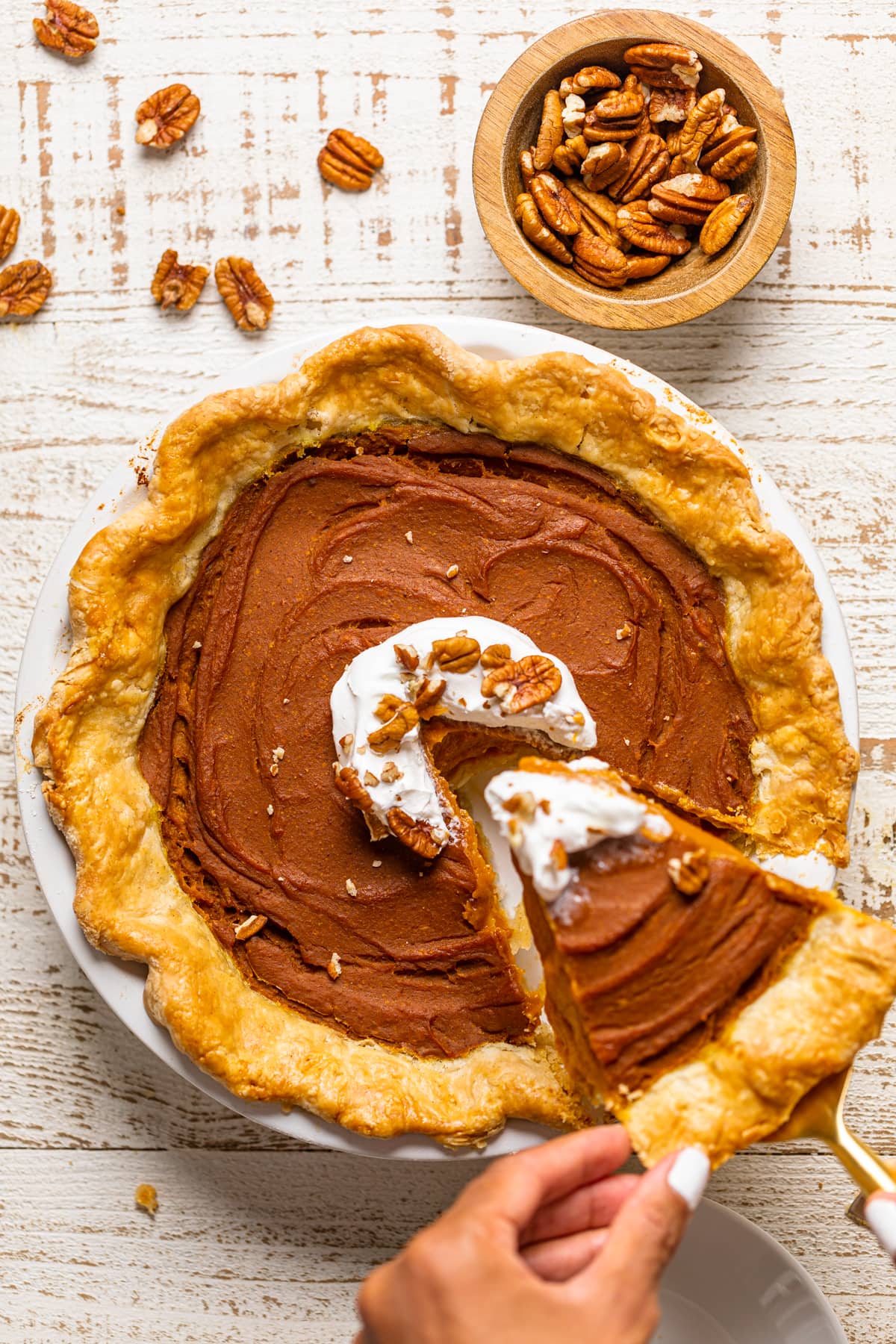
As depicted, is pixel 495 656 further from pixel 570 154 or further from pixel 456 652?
pixel 570 154

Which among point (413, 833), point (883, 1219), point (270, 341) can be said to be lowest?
point (883, 1219)

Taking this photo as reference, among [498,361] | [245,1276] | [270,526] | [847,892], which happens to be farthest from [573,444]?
[245,1276]

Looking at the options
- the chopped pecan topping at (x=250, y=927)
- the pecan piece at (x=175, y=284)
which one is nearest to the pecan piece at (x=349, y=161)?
the pecan piece at (x=175, y=284)

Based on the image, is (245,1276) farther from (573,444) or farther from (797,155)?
(797,155)

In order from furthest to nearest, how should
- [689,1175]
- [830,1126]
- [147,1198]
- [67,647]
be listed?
1. [147,1198]
2. [67,647]
3. [830,1126]
4. [689,1175]

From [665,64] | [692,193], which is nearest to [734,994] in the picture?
[692,193]

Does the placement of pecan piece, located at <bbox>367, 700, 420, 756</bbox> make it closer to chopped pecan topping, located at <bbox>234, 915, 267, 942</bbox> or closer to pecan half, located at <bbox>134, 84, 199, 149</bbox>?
chopped pecan topping, located at <bbox>234, 915, 267, 942</bbox>

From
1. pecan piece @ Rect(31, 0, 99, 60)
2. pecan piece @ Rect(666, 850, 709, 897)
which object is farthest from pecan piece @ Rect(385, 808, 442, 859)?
pecan piece @ Rect(31, 0, 99, 60)
